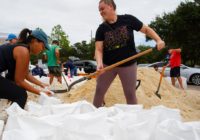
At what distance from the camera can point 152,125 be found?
1.89 meters

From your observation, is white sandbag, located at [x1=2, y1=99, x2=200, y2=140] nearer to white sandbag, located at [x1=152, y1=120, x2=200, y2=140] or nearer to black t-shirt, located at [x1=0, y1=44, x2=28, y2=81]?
white sandbag, located at [x1=152, y1=120, x2=200, y2=140]

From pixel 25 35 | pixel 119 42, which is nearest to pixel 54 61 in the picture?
pixel 119 42

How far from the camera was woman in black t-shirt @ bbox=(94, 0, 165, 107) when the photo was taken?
393 cm

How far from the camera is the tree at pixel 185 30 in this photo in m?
29.5

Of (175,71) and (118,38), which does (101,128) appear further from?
(175,71)

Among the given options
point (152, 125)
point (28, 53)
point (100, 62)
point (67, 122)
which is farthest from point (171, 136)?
point (100, 62)

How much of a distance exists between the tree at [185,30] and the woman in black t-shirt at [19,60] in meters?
26.4

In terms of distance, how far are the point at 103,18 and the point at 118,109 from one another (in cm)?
187

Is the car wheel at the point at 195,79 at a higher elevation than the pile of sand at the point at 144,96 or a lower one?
lower

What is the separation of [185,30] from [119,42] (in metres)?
27.5

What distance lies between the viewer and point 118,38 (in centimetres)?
393

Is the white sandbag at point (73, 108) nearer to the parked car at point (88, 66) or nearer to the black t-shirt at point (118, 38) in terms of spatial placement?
the black t-shirt at point (118, 38)

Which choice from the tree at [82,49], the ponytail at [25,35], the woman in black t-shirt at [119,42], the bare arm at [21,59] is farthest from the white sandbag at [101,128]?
the tree at [82,49]

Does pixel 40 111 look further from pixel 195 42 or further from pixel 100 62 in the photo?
pixel 195 42
